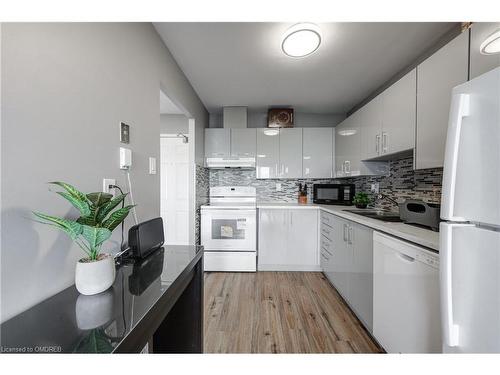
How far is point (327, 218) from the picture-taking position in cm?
259

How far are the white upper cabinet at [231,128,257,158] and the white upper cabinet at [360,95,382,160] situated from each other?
1.50m

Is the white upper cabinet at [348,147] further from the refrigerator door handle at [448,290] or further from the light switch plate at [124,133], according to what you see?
the light switch plate at [124,133]

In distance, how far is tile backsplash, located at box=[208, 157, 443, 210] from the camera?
1789 mm

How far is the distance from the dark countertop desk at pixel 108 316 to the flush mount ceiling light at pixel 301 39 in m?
1.69

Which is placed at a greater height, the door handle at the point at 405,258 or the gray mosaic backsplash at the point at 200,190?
the gray mosaic backsplash at the point at 200,190

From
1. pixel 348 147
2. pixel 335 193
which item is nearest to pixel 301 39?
pixel 348 147

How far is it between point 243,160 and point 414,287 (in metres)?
2.48

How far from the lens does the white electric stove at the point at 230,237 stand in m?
2.85

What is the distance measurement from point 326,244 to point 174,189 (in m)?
2.45

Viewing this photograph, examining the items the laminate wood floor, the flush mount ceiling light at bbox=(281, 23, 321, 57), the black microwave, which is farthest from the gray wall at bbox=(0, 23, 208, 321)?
the black microwave

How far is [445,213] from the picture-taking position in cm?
76

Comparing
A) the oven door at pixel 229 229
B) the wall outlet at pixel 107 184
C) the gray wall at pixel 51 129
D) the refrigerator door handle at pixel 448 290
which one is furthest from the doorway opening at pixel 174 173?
the refrigerator door handle at pixel 448 290
